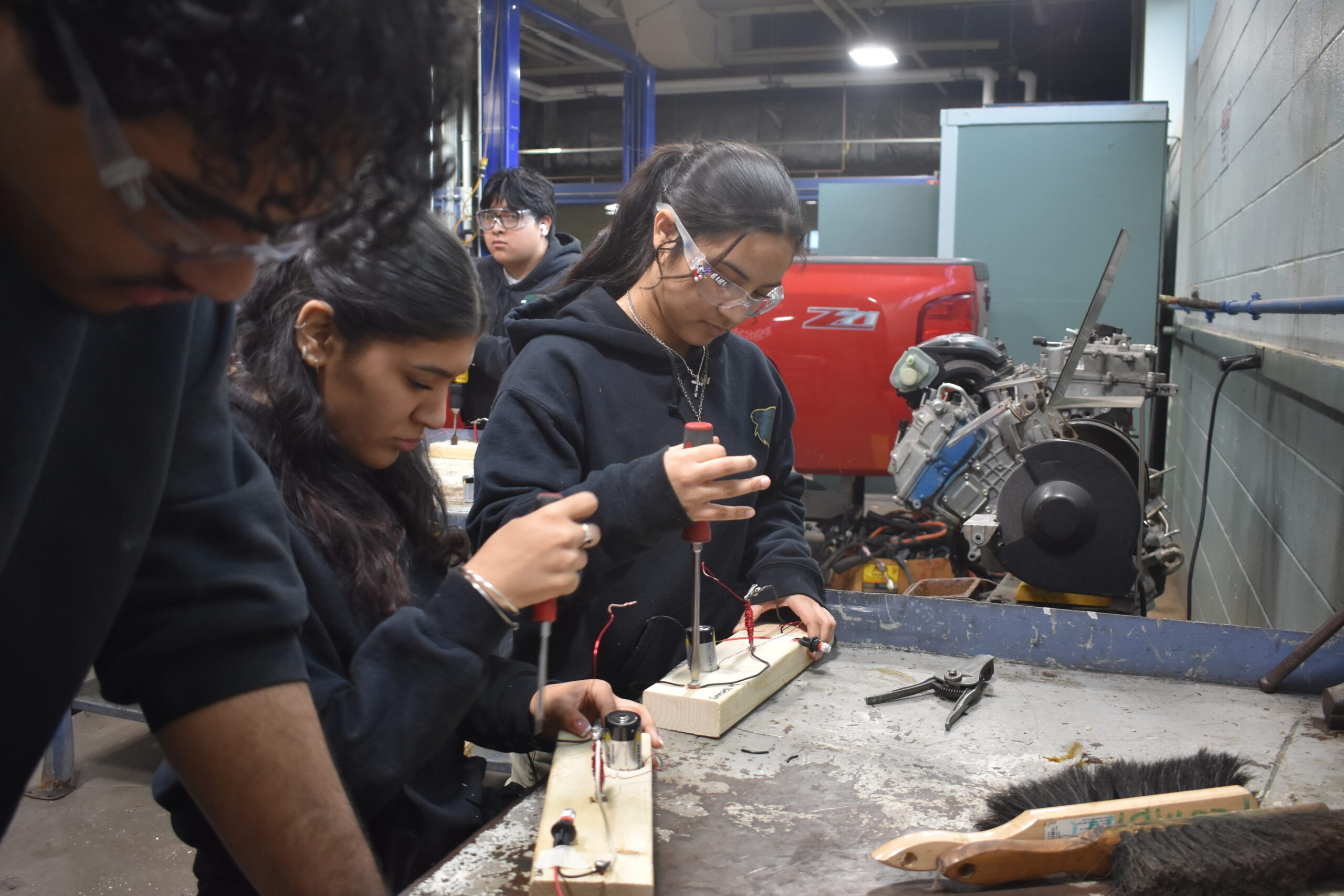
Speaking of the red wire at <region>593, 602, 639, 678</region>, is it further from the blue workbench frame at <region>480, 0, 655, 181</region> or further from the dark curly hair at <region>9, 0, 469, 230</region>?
the blue workbench frame at <region>480, 0, 655, 181</region>

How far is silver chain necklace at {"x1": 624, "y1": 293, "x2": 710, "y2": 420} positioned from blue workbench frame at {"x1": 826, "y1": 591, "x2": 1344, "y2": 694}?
427 mm

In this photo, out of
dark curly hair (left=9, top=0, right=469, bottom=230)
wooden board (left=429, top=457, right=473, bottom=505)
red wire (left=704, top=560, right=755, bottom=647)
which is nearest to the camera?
dark curly hair (left=9, top=0, right=469, bottom=230)

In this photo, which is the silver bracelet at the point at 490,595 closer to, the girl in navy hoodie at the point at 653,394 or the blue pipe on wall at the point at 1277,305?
the girl in navy hoodie at the point at 653,394

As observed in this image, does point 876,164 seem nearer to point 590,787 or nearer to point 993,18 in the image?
point 993,18

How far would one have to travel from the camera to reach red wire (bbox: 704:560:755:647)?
1.45 m

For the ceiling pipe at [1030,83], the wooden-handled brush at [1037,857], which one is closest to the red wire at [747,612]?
the wooden-handled brush at [1037,857]

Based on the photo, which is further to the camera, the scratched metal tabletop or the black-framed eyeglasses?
the black-framed eyeglasses

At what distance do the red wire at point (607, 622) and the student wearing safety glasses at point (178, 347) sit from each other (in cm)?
58

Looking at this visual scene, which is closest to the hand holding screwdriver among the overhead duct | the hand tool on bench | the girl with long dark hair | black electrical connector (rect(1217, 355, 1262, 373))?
the girl with long dark hair

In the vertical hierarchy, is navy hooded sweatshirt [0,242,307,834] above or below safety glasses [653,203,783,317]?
below

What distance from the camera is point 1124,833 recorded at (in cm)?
91

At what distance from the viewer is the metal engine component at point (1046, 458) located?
187cm

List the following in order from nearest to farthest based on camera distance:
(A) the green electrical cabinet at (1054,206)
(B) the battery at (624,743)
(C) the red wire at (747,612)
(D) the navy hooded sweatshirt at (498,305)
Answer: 1. (B) the battery at (624,743)
2. (C) the red wire at (747,612)
3. (D) the navy hooded sweatshirt at (498,305)
4. (A) the green electrical cabinet at (1054,206)

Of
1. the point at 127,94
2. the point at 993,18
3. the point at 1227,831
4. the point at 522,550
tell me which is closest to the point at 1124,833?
the point at 1227,831
